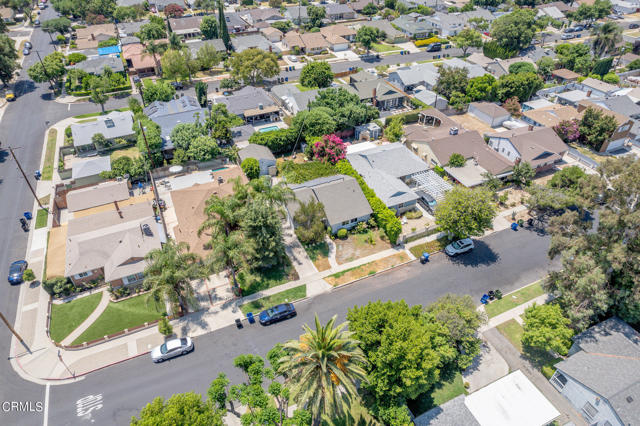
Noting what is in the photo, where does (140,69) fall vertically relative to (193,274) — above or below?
above

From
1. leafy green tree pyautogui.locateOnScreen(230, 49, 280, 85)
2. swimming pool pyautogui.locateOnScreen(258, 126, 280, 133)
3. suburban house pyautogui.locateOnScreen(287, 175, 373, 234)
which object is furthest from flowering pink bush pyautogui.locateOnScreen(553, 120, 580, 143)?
leafy green tree pyautogui.locateOnScreen(230, 49, 280, 85)

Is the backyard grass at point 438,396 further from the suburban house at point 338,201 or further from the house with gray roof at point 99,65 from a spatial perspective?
the house with gray roof at point 99,65

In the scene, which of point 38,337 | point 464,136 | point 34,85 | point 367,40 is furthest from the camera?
point 367,40

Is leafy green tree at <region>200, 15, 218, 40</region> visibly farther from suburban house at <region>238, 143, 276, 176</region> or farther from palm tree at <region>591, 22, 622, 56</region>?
palm tree at <region>591, 22, 622, 56</region>

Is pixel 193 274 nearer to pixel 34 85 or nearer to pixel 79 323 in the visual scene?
pixel 79 323

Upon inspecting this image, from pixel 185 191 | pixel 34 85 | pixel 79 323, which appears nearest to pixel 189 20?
pixel 34 85

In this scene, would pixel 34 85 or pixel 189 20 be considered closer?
pixel 34 85
